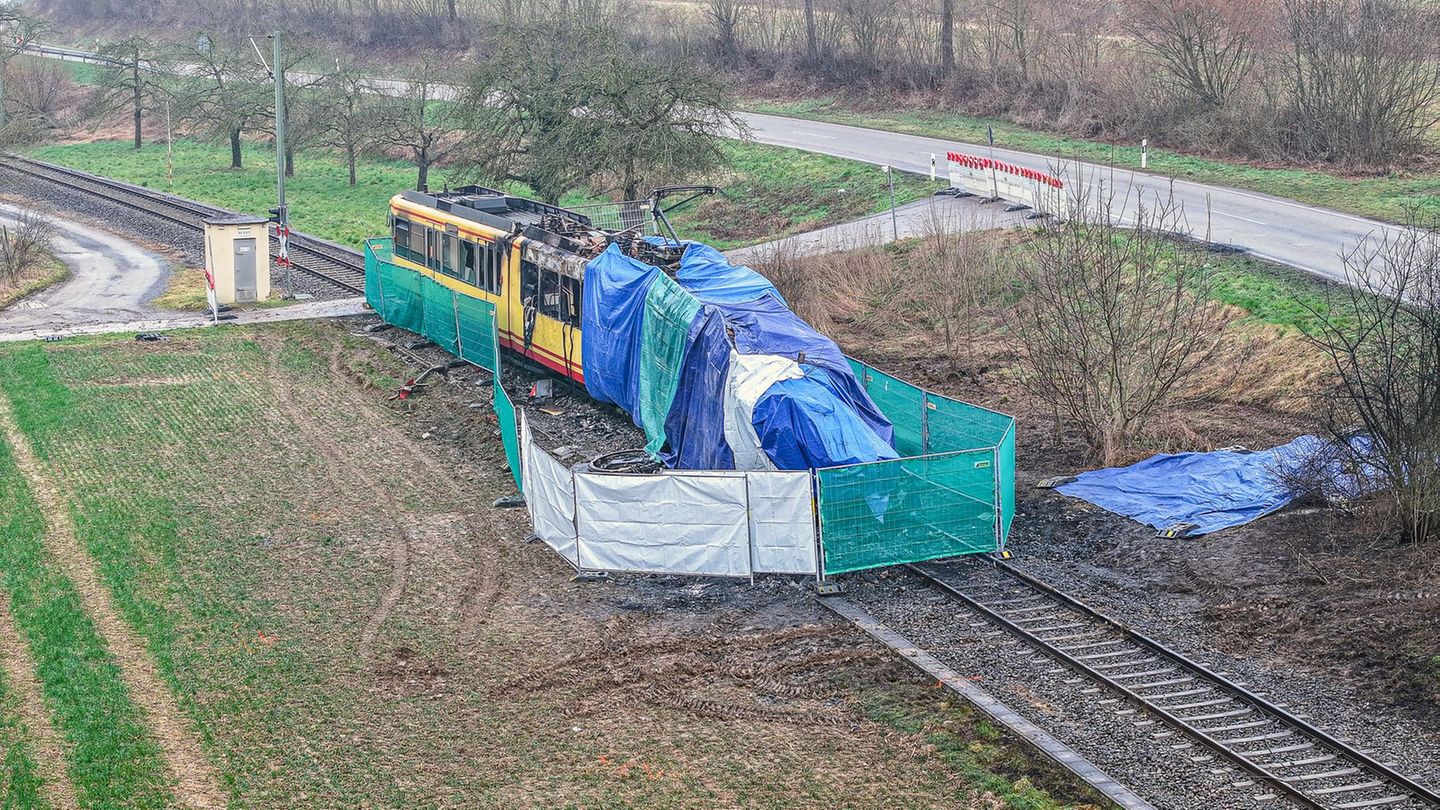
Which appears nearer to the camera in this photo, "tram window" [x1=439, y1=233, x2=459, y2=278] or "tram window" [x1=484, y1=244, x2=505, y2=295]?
"tram window" [x1=484, y1=244, x2=505, y2=295]

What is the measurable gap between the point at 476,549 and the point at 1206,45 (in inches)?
1354

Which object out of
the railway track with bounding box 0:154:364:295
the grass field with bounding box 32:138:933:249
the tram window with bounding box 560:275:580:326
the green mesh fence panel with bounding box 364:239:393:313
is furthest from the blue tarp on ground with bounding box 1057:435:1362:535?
the grass field with bounding box 32:138:933:249

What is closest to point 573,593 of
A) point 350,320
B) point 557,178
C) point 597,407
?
point 597,407

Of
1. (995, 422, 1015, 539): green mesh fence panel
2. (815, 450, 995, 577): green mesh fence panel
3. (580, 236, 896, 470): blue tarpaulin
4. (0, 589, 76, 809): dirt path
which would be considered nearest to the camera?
(0, 589, 76, 809): dirt path

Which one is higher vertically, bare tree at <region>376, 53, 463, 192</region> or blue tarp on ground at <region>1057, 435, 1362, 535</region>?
bare tree at <region>376, 53, 463, 192</region>

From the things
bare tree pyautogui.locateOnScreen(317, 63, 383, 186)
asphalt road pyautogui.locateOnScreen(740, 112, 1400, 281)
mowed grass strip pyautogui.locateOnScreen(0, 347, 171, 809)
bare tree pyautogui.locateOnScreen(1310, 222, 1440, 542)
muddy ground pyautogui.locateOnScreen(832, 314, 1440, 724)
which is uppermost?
bare tree pyautogui.locateOnScreen(317, 63, 383, 186)

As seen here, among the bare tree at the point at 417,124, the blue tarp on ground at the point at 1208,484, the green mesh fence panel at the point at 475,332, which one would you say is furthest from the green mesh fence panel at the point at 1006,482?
the bare tree at the point at 417,124

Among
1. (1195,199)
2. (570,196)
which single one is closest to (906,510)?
(1195,199)

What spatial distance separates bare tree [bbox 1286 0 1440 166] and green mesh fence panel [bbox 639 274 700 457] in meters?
24.7

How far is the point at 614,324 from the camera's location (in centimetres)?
2223

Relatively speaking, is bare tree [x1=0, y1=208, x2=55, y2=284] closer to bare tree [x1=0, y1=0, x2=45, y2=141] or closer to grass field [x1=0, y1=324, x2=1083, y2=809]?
grass field [x1=0, y1=324, x2=1083, y2=809]

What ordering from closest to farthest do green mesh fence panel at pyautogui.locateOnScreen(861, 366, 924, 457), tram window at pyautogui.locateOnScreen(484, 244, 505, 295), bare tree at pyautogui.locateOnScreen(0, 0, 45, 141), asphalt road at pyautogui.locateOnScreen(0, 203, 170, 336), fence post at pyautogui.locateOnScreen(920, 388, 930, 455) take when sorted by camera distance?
fence post at pyautogui.locateOnScreen(920, 388, 930, 455)
green mesh fence panel at pyautogui.locateOnScreen(861, 366, 924, 457)
tram window at pyautogui.locateOnScreen(484, 244, 505, 295)
asphalt road at pyautogui.locateOnScreen(0, 203, 170, 336)
bare tree at pyautogui.locateOnScreen(0, 0, 45, 141)

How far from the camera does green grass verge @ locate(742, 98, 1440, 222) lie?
111 feet

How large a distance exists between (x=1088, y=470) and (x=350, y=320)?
57.1 ft
